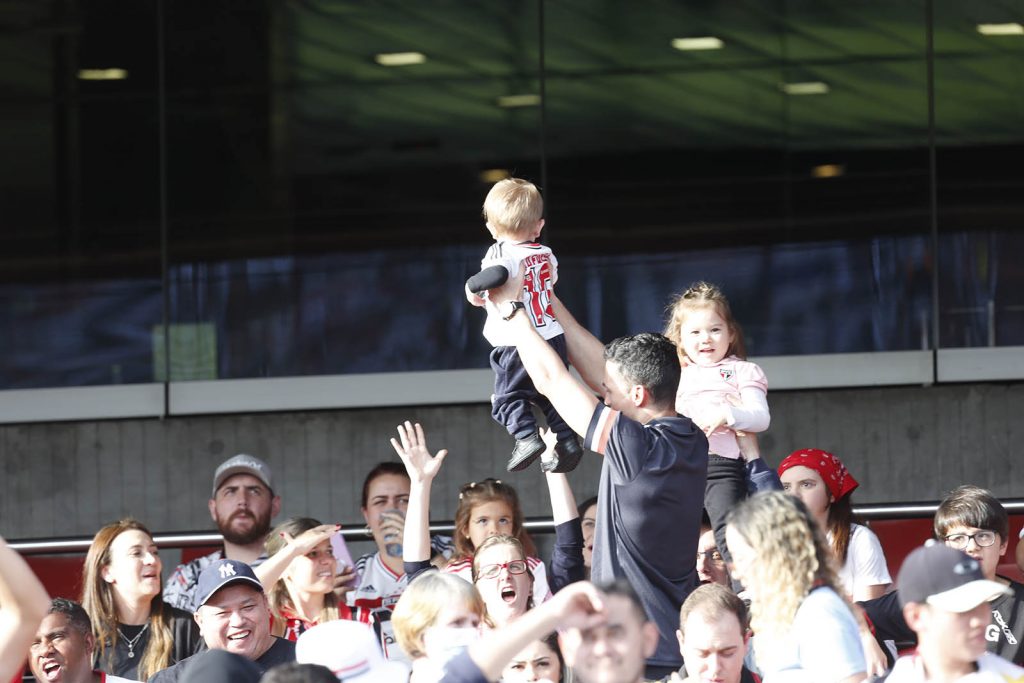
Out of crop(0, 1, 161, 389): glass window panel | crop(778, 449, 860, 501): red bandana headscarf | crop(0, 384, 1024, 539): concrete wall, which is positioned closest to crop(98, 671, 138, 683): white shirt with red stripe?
crop(778, 449, 860, 501): red bandana headscarf

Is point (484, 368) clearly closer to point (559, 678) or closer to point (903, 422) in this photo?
point (903, 422)

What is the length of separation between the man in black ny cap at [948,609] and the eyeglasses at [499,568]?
73.9 inches

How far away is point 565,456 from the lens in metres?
5.11

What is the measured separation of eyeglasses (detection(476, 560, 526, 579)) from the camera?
527 centimetres

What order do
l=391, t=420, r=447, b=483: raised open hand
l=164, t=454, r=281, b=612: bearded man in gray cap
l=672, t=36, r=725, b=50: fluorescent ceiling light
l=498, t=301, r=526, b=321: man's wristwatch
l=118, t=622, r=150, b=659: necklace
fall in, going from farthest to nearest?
l=672, t=36, r=725, b=50: fluorescent ceiling light → l=164, t=454, r=281, b=612: bearded man in gray cap → l=118, t=622, r=150, b=659: necklace → l=391, t=420, r=447, b=483: raised open hand → l=498, t=301, r=526, b=321: man's wristwatch

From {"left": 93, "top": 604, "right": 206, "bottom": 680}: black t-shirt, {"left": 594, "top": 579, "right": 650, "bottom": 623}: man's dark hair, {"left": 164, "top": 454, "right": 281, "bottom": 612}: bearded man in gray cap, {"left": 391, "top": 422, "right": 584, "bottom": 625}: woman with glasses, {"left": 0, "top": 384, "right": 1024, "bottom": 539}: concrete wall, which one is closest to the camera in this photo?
{"left": 594, "top": 579, "right": 650, "bottom": 623}: man's dark hair

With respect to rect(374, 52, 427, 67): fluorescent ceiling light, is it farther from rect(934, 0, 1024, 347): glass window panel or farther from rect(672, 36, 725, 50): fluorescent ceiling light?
rect(934, 0, 1024, 347): glass window panel

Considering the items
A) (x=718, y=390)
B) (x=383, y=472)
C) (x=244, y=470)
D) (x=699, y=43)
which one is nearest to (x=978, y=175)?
(x=699, y=43)

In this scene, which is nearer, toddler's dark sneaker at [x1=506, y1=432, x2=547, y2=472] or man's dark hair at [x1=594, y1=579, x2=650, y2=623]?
man's dark hair at [x1=594, y1=579, x2=650, y2=623]

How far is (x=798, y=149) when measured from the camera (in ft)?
32.1

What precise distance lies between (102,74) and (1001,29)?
5.93 metres

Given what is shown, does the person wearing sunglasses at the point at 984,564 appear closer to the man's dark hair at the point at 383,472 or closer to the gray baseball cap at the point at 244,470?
the man's dark hair at the point at 383,472

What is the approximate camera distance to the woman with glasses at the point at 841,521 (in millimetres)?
5758

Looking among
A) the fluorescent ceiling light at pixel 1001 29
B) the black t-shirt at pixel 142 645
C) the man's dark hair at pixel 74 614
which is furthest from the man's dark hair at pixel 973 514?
the fluorescent ceiling light at pixel 1001 29
